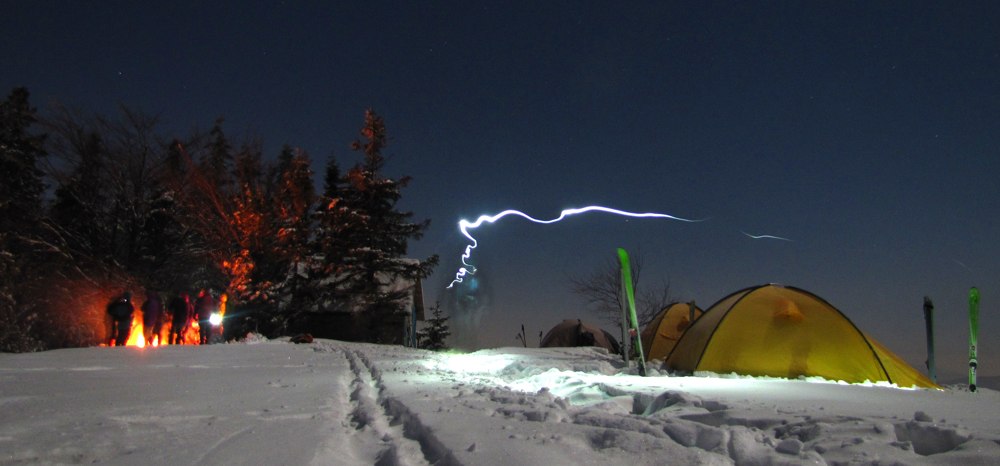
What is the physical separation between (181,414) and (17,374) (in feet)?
11.9

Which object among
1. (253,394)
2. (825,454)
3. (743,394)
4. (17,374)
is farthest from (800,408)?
(17,374)

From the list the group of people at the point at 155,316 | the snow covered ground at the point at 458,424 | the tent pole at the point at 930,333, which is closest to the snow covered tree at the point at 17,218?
the group of people at the point at 155,316

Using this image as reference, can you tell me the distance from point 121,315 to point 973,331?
1772 centimetres

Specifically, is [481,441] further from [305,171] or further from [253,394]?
[305,171]

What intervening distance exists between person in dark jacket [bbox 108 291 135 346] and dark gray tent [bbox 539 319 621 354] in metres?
17.9

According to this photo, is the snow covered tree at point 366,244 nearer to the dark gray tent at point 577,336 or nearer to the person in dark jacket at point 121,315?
the dark gray tent at point 577,336

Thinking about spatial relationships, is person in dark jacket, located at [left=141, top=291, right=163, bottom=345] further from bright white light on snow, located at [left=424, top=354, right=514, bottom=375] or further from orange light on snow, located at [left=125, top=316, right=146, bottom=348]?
bright white light on snow, located at [left=424, top=354, right=514, bottom=375]

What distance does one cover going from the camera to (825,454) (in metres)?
2.68

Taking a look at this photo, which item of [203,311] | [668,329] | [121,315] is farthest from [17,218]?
[668,329]

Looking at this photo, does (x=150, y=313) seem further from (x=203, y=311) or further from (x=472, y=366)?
(x=472, y=366)

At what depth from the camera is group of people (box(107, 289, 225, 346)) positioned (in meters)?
13.3

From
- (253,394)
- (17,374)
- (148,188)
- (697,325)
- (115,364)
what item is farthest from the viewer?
(148,188)

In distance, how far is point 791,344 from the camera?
8.05 metres

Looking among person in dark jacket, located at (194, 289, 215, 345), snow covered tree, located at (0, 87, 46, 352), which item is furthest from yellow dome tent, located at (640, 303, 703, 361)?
snow covered tree, located at (0, 87, 46, 352)
